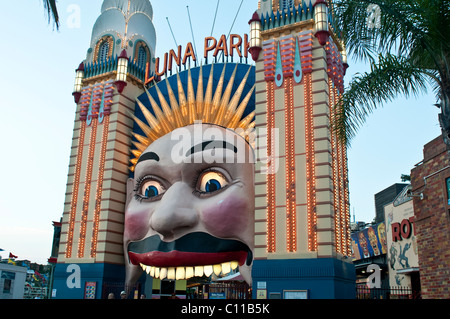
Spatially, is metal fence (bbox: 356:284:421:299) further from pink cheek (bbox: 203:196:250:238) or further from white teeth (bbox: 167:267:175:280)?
white teeth (bbox: 167:267:175:280)

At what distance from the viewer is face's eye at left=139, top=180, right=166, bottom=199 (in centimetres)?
1455

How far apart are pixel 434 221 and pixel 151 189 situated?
846cm

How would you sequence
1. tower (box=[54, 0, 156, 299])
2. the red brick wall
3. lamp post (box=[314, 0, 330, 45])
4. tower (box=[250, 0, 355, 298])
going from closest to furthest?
1. the red brick wall
2. tower (box=[250, 0, 355, 298])
3. lamp post (box=[314, 0, 330, 45])
4. tower (box=[54, 0, 156, 299])

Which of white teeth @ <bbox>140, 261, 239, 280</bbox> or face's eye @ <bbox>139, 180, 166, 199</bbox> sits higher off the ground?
face's eye @ <bbox>139, 180, 166, 199</bbox>

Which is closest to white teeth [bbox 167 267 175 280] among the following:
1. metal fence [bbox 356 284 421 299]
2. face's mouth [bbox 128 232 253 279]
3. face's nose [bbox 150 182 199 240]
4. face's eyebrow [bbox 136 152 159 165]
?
face's mouth [bbox 128 232 253 279]

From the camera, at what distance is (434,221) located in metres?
10.9

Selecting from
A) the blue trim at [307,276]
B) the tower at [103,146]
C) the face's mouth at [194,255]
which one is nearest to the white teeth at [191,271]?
the face's mouth at [194,255]

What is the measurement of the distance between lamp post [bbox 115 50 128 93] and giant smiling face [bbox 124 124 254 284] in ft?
13.1

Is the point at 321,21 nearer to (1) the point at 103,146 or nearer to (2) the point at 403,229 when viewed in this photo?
(1) the point at 103,146

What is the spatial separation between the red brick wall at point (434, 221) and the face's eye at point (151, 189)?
7679 mm

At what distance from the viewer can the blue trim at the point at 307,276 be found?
11.7m

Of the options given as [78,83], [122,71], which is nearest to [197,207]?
[122,71]

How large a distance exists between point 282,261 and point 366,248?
16030 millimetres
